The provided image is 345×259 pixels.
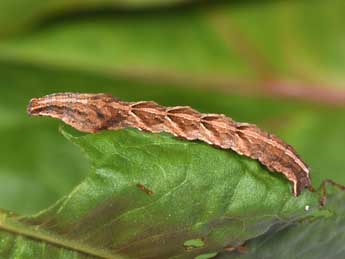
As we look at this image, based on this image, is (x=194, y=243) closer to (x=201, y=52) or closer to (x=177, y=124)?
(x=177, y=124)

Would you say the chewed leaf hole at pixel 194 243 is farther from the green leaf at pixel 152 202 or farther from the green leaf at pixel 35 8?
the green leaf at pixel 35 8

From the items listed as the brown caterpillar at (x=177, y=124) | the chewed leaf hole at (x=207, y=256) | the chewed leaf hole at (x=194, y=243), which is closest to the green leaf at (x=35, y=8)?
the brown caterpillar at (x=177, y=124)

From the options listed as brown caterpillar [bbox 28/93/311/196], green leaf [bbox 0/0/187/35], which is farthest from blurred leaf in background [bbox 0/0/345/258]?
brown caterpillar [bbox 28/93/311/196]

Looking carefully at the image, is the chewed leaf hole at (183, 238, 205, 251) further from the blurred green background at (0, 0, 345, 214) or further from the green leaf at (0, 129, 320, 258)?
the blurred green background at (0, 0, 345, 214)

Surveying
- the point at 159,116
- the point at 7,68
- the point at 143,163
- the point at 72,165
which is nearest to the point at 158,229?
the point at 143,163

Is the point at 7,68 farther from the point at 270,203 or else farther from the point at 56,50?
the point at 270,203
